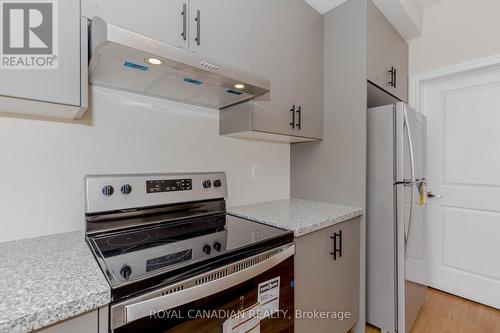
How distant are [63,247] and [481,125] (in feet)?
9.75

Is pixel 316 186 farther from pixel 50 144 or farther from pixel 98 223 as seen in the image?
pixel 50 144

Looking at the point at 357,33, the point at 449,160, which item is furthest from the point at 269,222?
the point at 449,160

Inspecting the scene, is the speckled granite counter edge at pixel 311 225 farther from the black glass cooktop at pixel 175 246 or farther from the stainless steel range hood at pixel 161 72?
the stainless steel range hood at pixel 161 72

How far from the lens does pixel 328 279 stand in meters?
1.46

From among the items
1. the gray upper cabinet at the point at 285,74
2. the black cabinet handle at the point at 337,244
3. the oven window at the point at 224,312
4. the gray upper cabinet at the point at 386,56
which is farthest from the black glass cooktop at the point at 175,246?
the gray upper cabinet at the point at 386,56

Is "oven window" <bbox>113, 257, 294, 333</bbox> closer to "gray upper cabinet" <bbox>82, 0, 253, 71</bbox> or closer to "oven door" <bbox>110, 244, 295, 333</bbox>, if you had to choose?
"oven door" <bbox>110, 244, 295, 333</bbox>

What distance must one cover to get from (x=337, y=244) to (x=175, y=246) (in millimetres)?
979

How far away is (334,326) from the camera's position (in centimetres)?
152

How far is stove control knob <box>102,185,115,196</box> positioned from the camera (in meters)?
1.13

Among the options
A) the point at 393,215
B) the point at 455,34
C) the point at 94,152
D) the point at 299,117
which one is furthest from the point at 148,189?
the point at 455,34

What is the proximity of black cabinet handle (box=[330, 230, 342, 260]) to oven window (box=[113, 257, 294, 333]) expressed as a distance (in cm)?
40

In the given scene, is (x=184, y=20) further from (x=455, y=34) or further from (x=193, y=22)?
(x=455, y=34)

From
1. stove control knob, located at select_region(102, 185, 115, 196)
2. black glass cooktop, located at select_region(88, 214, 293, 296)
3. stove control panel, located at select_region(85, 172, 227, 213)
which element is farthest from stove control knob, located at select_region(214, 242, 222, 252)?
stove control knob, located at select_region(102, 185, 115, 196)

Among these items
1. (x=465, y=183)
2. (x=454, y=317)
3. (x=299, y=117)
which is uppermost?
(x=299, y=117)
